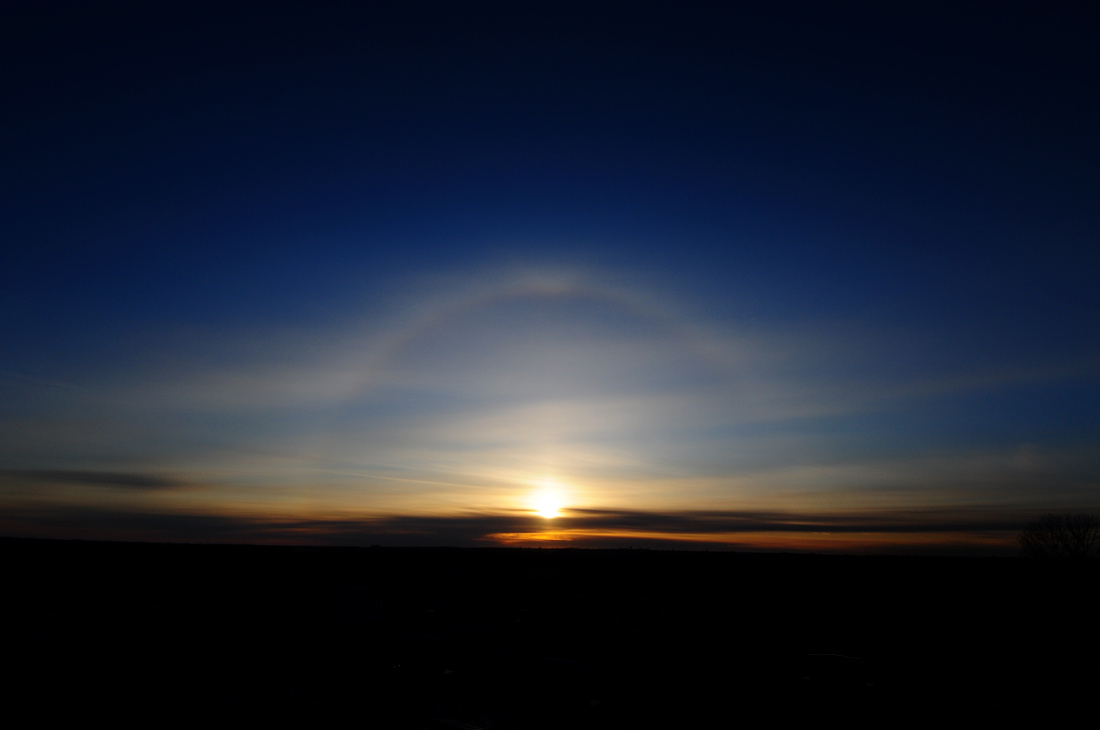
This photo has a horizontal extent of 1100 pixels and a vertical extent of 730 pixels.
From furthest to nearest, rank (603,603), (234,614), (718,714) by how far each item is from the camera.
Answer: (603,603) < (234,614) < (718,714)

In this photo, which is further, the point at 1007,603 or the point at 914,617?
the point at 1007,603

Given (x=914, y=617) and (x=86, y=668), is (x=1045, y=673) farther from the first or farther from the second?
(x=86, y=668)

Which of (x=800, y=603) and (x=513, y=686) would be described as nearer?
(x=513, y=686)

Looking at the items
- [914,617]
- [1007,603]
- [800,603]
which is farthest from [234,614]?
[1007,603]

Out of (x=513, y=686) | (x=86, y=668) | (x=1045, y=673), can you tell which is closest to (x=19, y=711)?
(x=86, y=668)

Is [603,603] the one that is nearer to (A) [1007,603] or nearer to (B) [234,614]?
(B) [234,614]

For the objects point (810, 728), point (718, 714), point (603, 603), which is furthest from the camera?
point (603, 603)
